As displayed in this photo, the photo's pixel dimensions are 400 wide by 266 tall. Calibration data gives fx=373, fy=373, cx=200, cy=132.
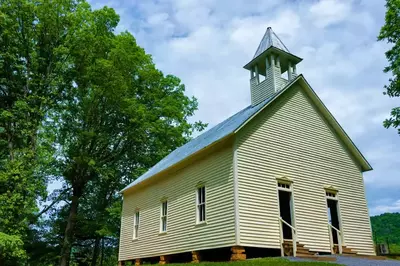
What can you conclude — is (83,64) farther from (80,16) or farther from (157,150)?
(157,150)

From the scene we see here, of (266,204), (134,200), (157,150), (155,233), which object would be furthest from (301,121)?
(157,150)

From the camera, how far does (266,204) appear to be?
14.1m

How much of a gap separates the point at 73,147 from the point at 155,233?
12.6 metres

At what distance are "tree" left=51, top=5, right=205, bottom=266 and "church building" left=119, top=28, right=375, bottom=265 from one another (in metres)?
9.21

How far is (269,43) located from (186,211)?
905 centimetres

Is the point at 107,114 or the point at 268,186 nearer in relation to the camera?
the point at 268,186

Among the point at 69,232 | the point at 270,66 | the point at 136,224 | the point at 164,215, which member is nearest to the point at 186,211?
the point at 164,215

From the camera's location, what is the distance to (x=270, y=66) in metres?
17.9

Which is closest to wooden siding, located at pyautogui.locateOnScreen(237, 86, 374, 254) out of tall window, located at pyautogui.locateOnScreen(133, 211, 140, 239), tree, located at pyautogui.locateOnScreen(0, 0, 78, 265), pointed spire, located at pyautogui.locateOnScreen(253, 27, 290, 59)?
pointed spire, located at pyautogui.locateOnScreen(253, 27, 290, 59)

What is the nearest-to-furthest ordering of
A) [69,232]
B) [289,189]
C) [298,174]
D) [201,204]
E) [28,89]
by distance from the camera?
[289,189], [201,204], [298,174], [28,89], [69,232]

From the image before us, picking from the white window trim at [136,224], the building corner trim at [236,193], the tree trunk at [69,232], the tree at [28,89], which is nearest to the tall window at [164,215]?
the white window trim at [136,224]

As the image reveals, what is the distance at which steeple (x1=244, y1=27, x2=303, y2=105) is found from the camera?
57.7 ft

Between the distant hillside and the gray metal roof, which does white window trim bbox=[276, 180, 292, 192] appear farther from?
the distant hillside

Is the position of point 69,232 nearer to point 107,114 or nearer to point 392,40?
point 107,114
